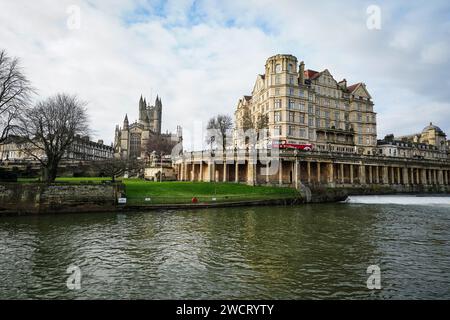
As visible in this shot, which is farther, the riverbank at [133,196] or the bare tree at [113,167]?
the bare tree at [113,167]

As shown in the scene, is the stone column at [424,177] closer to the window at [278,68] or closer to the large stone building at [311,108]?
the large stone building at [311,108]

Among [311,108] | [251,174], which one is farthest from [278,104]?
[251,174]

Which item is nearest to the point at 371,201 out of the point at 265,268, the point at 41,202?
the point at 265,268

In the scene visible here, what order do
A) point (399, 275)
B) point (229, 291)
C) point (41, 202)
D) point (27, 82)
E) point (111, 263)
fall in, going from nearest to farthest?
point (229, 291) → point (399, 275) → point (111, 263) → point (41, 202) → point (27, 82)

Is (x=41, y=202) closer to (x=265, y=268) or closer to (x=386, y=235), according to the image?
(x=265, y=268)

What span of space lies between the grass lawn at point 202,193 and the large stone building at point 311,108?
23.0 meters

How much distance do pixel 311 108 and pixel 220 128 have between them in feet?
79.2

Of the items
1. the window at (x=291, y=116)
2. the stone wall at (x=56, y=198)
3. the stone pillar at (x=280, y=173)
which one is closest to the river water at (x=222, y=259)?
the stone wall at (x=56, y=198)

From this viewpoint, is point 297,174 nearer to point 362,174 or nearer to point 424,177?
point 362,174

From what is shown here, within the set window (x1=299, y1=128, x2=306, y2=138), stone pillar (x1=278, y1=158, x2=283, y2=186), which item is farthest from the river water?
window (x1=299, y1=128, x2=306, y2=138)

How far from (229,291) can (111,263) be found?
6.57 metres

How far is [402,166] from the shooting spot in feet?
211

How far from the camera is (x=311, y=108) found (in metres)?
69.9

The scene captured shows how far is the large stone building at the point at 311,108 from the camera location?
2569 inches
